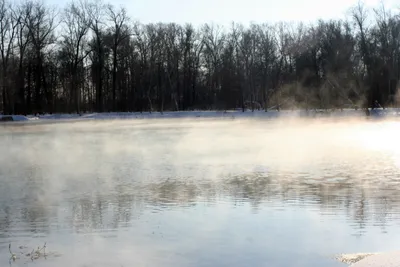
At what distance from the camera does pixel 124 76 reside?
67.6 m

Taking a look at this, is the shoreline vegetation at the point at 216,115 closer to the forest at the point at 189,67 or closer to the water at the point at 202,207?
the forest at the point at 189,67

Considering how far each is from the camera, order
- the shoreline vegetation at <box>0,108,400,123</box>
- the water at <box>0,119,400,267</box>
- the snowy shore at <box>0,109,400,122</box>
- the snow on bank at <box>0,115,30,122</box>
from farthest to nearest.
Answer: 1. the snow on bank at <box>0,115,30,122</box>
2. the snowy shore at <box>0,109,400,122</box>
3. the shoreline vegetation at <box>0,108,400,123</box>
4. the water at <box>0,119,400,267</box>

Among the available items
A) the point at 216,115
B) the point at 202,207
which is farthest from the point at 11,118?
the point at 202,207

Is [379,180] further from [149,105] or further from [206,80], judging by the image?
[206,80]

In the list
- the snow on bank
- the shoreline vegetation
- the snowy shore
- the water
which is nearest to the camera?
the water

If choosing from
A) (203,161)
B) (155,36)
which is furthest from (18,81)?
(203,161)

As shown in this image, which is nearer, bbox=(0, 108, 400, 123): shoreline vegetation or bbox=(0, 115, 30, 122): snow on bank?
bbox=(0, 108, 400, 123): shoreline vegetation

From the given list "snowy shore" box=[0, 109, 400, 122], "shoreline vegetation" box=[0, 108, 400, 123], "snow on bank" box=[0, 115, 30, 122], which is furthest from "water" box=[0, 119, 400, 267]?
"snow on bank" box=[0, 115, 30, 122]

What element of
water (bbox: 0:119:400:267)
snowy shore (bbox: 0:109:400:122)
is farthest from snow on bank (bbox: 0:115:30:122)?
water (bbox: 0:119:400:267)

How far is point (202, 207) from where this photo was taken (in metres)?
9.09

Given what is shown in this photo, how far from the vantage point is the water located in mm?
6441

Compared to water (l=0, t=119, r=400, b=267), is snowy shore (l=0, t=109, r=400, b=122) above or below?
above

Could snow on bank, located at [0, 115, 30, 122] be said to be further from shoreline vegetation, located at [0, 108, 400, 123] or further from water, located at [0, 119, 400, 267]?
water, located at [0, 119, 400, 267]

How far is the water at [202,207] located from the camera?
644 cm
